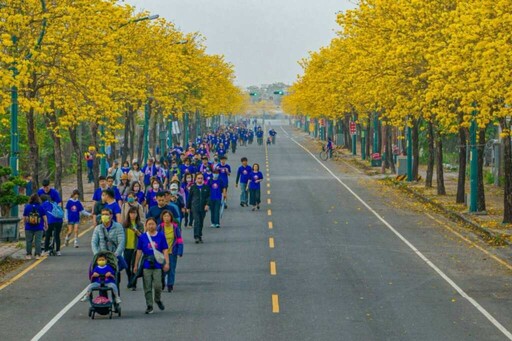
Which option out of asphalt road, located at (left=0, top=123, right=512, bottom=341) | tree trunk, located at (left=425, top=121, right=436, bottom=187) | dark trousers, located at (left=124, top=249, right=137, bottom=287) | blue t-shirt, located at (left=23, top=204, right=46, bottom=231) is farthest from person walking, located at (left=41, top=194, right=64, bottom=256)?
tree trunk, located at (left=425, top=121, right=436, bottom=187)

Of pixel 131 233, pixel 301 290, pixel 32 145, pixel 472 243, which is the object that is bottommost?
pixel 472 243

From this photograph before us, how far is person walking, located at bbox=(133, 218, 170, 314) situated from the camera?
17.8 metres

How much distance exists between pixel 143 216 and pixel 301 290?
16.3 feet

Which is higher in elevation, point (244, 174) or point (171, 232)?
point (244, 174)

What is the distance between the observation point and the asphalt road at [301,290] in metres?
16.7

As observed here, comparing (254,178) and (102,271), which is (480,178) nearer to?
(254,178)

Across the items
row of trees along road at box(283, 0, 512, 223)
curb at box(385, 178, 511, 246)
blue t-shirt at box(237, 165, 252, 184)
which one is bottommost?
curb at box(385, 178, 511, 246)

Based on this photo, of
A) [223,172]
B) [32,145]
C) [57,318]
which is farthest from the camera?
[223,172]

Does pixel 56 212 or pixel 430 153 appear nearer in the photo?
pixel 56 212

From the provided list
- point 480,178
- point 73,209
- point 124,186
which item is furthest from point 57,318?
point 480,178

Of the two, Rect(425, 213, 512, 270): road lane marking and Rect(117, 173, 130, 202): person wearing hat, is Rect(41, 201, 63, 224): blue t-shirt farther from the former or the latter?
Rect(425, 213, 512, 270): road lane marking

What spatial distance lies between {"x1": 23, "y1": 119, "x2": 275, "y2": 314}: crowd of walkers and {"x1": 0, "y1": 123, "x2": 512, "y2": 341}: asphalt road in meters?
0.56

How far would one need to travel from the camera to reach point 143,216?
2400cm

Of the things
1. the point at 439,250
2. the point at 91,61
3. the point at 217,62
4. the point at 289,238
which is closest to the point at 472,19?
the point at 439,250
